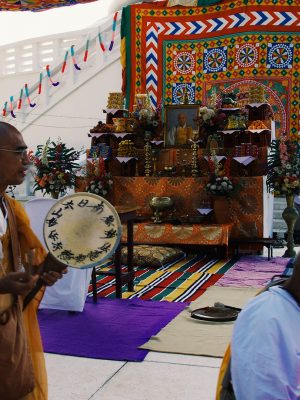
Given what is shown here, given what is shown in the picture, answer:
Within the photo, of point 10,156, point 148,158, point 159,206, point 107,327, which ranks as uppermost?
point 10,156

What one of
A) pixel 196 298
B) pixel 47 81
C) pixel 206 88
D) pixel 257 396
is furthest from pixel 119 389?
pixel 47 81

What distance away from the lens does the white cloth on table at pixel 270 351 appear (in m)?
1.33

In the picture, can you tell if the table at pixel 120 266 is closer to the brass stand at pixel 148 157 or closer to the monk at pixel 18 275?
the monk at pixel 18 275

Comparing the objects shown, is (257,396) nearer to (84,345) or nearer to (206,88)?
(84,345)

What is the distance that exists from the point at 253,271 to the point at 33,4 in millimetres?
4241

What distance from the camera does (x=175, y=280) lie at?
571 centimetres

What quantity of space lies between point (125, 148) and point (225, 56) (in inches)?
146

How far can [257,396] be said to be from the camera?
1.33 m

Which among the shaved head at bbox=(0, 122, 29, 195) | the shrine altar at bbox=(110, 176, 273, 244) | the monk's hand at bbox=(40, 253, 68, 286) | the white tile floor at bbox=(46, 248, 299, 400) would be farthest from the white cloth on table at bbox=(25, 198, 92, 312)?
the shrine altar at bbox=(110, 176, 273, 244)

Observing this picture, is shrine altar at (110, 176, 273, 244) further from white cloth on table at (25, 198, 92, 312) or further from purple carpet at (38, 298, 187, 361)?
white cloth on table at (25, 198, 92, 312)

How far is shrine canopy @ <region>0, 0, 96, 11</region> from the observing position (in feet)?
22.4

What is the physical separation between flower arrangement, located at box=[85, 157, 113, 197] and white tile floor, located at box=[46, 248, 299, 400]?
14.5ft

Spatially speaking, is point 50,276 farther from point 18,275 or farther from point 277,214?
point 277,214

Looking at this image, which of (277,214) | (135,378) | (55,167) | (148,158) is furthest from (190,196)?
(135,378)
